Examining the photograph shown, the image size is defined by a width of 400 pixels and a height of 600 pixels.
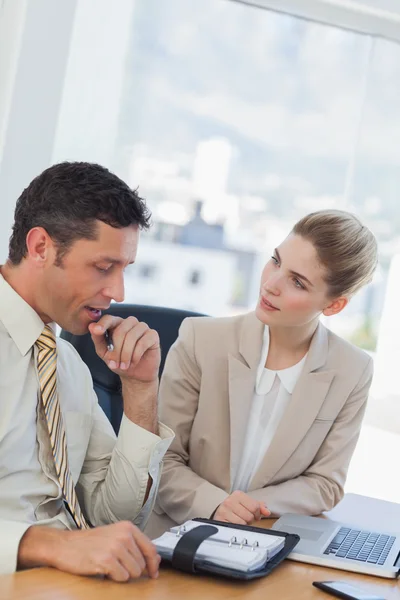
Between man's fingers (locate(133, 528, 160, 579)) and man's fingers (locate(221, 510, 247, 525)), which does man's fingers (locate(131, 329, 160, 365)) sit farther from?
man's fingers (locate(133, 528, 160, 579))

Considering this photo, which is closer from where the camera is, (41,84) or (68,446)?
(68,446)

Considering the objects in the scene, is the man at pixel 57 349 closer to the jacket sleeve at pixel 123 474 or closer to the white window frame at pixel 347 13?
the jacket sleeve at pixel 123 474

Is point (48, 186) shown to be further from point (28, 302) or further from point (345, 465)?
point (345, 465)

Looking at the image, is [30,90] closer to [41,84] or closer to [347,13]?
[41,84]

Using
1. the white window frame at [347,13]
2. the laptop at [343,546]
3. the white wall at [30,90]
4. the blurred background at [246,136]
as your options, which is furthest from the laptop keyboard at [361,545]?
the white window frame at [347,13]

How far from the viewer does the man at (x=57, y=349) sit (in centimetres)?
161

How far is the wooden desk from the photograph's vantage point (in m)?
1.17

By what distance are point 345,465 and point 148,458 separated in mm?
652

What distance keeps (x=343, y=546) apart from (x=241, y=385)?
627mm

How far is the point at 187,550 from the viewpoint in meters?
1.34

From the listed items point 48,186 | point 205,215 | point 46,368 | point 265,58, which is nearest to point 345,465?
point 46,368

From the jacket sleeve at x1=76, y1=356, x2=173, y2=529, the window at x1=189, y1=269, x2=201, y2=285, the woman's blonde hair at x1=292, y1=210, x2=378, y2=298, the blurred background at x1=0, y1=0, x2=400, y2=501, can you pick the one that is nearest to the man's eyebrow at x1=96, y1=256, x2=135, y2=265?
the jacket sleeve at x1=76, y1=356, x2=173, y2=529

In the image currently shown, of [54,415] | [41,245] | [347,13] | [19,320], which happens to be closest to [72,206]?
[41,245]

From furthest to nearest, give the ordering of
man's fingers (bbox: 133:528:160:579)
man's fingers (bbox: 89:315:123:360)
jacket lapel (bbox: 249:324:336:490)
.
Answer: jacket lapel (bbox: 249:324:336:490)
man's fingers (bbox: 89:315:123:360)
man's fingers (bbox: 133:528:160:579)
